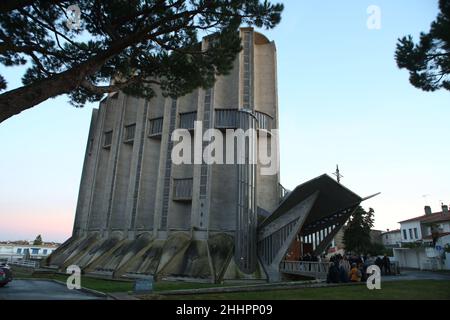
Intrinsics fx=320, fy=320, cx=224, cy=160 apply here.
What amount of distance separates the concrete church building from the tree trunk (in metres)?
14.4

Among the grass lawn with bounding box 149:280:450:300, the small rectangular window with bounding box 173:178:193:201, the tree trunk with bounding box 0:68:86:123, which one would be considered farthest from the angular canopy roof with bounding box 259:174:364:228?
the tree trunk with bounding box 0:68:86:123

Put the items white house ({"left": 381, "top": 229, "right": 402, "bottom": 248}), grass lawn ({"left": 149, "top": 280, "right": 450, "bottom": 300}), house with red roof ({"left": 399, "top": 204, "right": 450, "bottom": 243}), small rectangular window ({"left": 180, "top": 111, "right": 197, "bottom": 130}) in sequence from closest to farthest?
grass lawn ({"left": 149, "top": 280, "right": 450, "bottom": 300}), small rectangular window ({"left": 180, "top": 111, "right": 197, "bottom": 130}), house with red roof ({"left": 399, "top": 204, "right": 450, "bottom": 243}), white house ({"left": 381, "top": 229, "right": 402, "bottom": 248})

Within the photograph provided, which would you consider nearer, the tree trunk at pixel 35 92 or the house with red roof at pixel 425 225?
the tree trunk at pixel 35 92

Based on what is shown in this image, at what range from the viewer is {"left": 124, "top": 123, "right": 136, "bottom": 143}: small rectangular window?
3249 cm

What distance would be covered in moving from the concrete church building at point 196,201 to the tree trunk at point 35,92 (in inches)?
566

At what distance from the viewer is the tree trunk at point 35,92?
8277mm

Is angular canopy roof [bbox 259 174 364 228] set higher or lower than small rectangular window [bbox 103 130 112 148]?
lower

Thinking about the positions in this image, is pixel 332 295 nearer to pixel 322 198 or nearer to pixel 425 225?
pixel 322 198

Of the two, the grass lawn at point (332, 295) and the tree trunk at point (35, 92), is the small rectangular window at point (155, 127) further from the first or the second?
the grass lawn at point (332, 295)

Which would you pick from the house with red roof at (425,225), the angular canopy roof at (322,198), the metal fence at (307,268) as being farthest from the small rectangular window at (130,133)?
the house with red roof at (425,225)

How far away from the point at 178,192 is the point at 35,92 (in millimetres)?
18912

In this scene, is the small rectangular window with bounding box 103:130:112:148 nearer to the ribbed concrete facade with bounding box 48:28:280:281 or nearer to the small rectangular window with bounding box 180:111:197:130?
the ribbed concrete facade with bounding box 48:28:280:281

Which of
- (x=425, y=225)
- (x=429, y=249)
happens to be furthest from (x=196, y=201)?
(x=425, y=225)

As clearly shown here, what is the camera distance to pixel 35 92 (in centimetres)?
881
